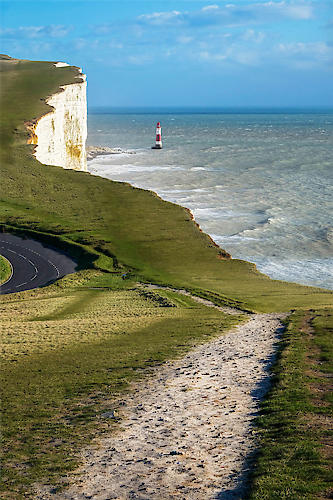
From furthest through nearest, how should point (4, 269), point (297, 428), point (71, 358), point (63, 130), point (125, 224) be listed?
point (63, 130) → point (125, 224) → point (4, 269) → point (71, 358) → point (297, 428)

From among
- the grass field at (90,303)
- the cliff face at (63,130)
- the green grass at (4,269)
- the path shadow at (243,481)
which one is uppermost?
the cliff face at (63,130)

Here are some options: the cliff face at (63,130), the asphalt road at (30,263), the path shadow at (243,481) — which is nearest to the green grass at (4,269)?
the asphalt road at (30,263)

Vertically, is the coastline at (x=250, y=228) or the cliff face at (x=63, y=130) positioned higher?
the cliff face at (x=63, y=130)

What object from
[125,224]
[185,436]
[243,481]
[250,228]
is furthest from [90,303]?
[250,228]

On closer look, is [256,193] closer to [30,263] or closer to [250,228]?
[250,228]

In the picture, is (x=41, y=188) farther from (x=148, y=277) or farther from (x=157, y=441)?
(x=157, y=441)

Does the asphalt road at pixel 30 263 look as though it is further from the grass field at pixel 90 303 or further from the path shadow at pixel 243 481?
the path shadow at pixel 243 481

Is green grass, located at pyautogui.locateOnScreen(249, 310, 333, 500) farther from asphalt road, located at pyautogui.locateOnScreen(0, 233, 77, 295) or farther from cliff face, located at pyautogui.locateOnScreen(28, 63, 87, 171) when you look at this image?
cliff face, located at pyautogui.locateOnScreen(28, 63, 87, 171)

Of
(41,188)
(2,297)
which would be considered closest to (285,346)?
(2,297)
